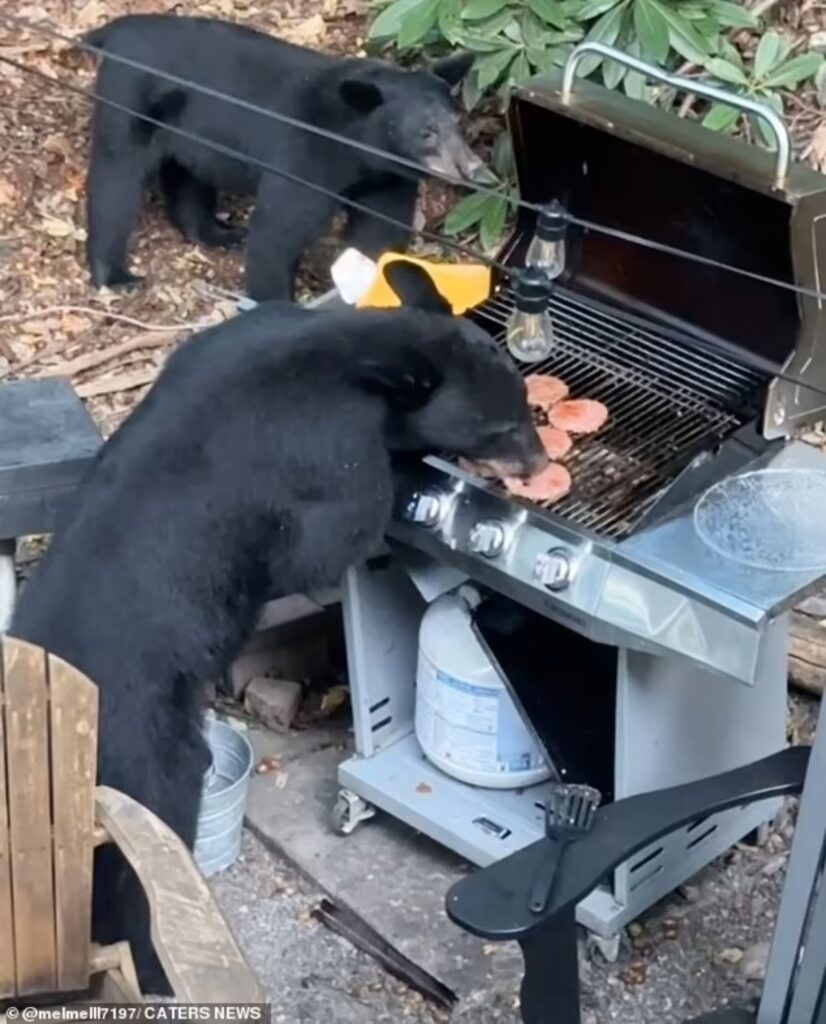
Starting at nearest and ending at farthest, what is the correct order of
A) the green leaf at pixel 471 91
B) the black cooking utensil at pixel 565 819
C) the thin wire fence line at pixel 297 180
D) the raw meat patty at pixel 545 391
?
the black cooking utensil at pixel 565 819 → the thin wire fence line at pixel 297 180 → the raw meat patty at pixel 545 391 → the green leaf at pixel 471 91

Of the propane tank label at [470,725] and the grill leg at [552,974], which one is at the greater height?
the grill leg at [552,974]

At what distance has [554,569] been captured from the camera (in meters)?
3.27

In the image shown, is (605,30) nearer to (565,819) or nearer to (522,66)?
(522,66)

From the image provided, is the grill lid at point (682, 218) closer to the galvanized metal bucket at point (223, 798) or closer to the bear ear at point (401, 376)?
the bear ear at point (401, 376)

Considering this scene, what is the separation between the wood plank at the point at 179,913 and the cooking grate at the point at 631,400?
104cm

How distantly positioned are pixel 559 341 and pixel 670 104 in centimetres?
177

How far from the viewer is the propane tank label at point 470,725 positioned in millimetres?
3793

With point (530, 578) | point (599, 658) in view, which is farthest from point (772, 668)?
point (530, 578)

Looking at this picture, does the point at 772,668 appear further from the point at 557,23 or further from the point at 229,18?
the point at 229,18

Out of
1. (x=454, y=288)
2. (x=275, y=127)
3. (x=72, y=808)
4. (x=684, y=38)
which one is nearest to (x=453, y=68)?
(x=275, y=127)

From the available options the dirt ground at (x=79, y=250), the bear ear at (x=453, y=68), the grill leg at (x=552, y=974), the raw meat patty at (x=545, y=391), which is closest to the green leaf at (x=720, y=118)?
the bear ear at (x=453, y=68)

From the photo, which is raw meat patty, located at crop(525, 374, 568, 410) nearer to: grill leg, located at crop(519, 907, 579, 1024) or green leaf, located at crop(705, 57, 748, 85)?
grill leg, located at crop(519, 907, 579, 1024)

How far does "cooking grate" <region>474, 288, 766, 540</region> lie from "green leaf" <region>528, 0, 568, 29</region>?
1.60m

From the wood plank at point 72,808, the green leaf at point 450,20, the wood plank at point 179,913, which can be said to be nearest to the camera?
the wood plank at point 179,913
